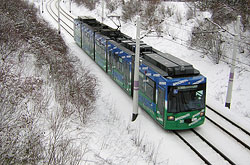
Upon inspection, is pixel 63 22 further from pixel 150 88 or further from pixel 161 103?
pixel 161 103

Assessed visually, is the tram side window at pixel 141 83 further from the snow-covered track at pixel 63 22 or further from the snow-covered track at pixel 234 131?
the snow-covered track at pixel 63 22

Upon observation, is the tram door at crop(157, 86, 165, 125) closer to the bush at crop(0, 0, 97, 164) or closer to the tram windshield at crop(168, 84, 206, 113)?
the tram windshield at crop(168, 84, 206, 113)

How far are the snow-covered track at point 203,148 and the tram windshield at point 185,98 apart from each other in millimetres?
1310

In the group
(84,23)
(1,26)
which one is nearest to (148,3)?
(84,23)

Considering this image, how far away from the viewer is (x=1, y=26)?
19422 mm

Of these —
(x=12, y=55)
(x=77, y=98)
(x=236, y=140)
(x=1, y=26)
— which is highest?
(x=1, y=26)

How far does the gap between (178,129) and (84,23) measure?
17833mm

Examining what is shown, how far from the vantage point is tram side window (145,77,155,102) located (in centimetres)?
1557

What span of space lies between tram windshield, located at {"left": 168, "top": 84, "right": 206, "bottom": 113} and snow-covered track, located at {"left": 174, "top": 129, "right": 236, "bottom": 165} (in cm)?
131

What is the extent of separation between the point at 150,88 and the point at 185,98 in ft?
6.80

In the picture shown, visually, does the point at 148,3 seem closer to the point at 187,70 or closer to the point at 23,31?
the point at 23,31

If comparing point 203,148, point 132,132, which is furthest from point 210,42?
point 203,148

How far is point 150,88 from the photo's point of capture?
1590 centimetres

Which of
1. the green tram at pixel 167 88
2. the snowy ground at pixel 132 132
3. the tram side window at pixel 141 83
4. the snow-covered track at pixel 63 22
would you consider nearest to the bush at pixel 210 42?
the snowy ground at pixel 132 132
